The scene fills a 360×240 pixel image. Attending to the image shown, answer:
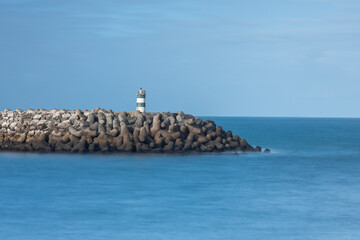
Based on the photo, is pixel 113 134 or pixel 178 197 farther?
Result: pixel 113 134

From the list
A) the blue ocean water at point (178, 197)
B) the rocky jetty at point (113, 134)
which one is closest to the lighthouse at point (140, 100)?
the rocky jetty at point (113, 134)

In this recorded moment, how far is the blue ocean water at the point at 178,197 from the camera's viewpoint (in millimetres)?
14414

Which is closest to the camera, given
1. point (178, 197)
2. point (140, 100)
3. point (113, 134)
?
point (178, 197)

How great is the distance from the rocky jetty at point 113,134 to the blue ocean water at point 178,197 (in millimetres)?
560

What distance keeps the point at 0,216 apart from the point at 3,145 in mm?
13672

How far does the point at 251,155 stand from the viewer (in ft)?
94.5

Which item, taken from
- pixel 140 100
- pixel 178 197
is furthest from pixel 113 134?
pixel 178 197

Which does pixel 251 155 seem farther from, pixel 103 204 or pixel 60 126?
pixel 103 204

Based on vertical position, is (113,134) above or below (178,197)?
above

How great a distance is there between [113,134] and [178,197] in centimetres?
836

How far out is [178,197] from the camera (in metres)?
18.9

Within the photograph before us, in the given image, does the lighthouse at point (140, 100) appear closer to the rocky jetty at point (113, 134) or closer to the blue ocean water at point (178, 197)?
the rocky jetty at point (113, 134)

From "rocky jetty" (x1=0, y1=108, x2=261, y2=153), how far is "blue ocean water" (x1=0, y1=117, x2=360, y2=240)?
1.84 ft

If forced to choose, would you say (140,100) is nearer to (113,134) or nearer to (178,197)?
(113,134)
